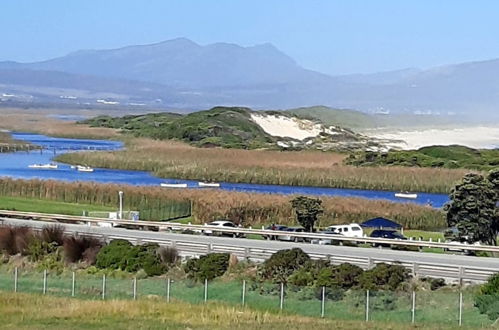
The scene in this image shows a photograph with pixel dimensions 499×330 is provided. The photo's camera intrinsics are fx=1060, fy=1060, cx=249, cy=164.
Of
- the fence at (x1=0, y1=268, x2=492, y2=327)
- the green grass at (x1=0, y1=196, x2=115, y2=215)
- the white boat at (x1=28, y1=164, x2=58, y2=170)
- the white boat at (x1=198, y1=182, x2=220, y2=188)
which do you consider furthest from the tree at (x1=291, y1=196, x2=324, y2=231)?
the white boat at (x1=28, y1=164, x2=58, y2=170)

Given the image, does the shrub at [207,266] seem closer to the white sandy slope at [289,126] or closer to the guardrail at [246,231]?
the guardrail at [246,231]

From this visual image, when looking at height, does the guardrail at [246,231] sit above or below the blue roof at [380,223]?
above

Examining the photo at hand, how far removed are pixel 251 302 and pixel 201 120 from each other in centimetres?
13974

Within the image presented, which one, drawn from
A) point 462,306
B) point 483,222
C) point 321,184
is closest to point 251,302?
Result: point 462,306

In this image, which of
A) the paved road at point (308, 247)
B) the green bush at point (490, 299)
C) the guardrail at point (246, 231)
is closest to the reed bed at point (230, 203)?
the guardrail at point (246, 231)

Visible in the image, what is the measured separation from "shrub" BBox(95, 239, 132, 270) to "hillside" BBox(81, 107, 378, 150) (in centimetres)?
9662

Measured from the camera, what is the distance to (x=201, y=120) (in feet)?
551

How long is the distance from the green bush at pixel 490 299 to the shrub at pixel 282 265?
7.06 m

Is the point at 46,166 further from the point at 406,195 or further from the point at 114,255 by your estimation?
the point at 114,255

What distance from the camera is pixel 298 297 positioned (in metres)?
29.2

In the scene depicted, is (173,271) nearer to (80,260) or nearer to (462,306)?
(80,260)

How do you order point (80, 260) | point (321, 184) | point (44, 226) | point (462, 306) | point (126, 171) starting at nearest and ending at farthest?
1. point (462, 306)
2. point (80, 260)
3. point (44, 226)
4. point (321, 184)
5. point (126, 171)

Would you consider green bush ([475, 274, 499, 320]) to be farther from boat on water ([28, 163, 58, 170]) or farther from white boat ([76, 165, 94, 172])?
boat on water ([28, 163, 58, 170])

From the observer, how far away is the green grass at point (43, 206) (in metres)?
60.2
